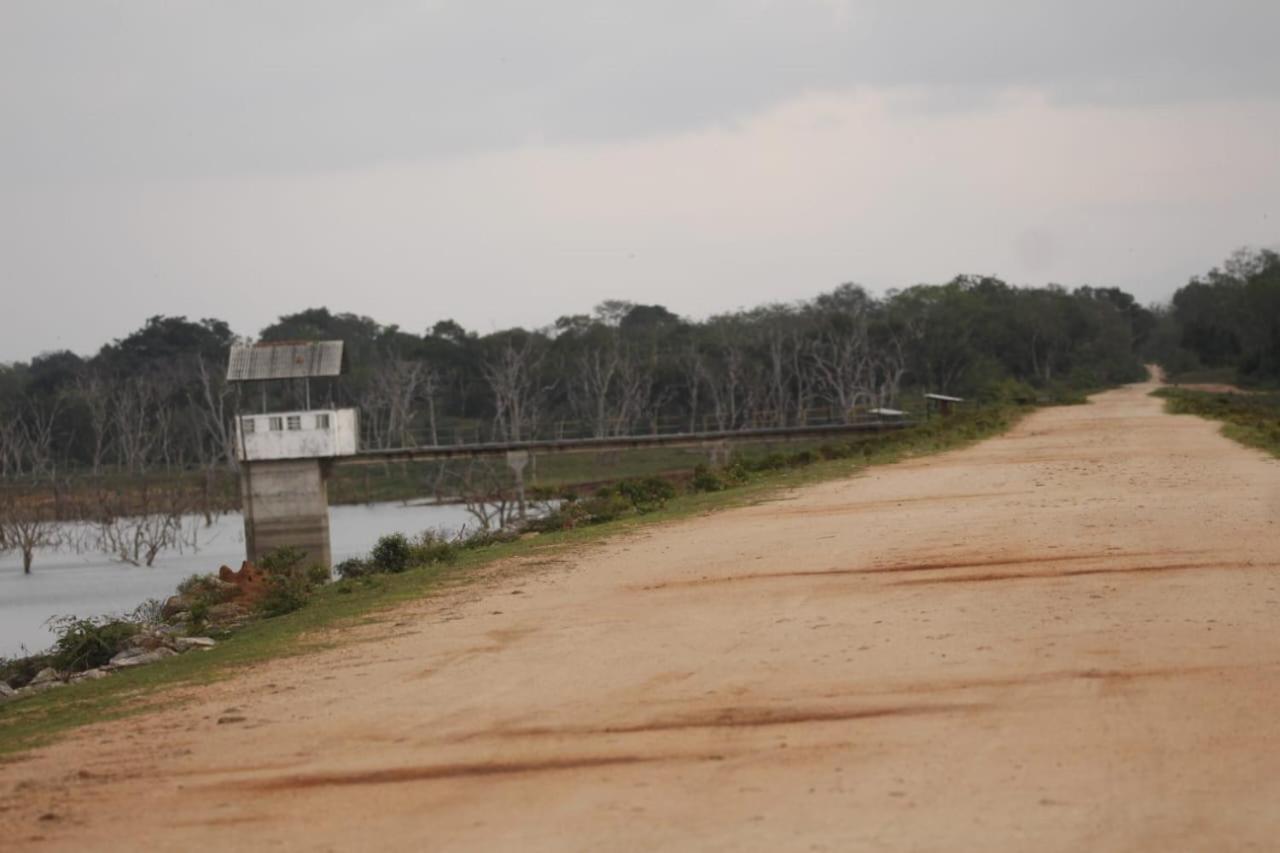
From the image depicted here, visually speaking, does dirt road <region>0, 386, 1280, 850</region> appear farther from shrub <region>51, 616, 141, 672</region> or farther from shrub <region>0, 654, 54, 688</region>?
shrub <region>0, 654, 54, 688</region>

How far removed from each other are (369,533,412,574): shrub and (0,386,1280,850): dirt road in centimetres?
541

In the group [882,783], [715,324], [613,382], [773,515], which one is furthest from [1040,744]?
[715,324]

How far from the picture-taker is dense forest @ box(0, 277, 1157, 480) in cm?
8519

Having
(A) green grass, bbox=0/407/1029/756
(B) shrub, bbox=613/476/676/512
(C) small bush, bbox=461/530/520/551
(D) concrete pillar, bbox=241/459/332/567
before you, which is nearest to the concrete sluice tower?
(D) concrete pillar, bbox=241/459/332/567

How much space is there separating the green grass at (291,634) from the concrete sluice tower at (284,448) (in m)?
23.1

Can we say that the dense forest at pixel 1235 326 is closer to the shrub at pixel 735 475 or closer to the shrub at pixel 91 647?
the shrub at pixel 735 475

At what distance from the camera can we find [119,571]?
50.9 metres

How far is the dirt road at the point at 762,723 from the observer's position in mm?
6469

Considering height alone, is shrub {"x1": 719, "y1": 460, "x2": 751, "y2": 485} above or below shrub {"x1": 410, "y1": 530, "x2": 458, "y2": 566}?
above

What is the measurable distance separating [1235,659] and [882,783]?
11.0ft

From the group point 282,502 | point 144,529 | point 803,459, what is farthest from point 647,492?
point 144,529

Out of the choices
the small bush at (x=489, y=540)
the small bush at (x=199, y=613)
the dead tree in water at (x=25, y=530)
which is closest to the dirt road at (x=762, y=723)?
the small bush at (x=199, y=613)

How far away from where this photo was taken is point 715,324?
11238cm

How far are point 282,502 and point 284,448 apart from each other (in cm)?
167
